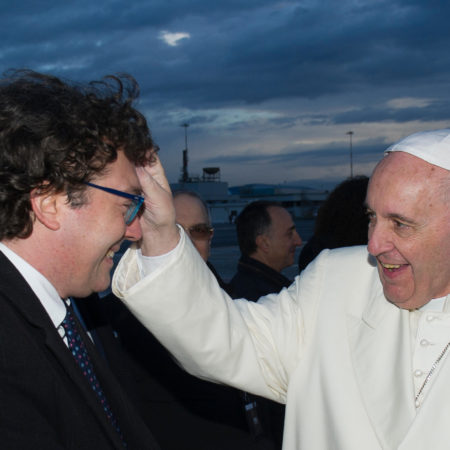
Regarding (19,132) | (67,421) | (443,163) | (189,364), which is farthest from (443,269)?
(19,132)

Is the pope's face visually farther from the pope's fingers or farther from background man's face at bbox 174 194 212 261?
background man's face at bbox 174 194 212 261

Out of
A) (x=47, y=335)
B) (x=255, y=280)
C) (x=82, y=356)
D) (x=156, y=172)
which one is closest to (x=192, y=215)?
(x=255, y=280)

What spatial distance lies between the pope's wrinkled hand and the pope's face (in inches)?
31.8

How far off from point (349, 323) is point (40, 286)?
1246mm

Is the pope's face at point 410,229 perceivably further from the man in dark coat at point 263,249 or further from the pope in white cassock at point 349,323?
the man in dark coat at point 263,249

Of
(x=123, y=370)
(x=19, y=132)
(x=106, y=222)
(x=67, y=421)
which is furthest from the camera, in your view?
(x=123, y=370)

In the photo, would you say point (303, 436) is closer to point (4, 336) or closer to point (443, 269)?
point (443, 269)

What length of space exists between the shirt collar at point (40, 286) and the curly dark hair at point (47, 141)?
71mm

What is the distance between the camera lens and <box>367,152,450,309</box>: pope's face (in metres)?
2.04

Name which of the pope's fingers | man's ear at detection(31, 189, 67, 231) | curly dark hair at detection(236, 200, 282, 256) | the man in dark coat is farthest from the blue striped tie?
curly dark hair at detection(236, 200, 282, 256)

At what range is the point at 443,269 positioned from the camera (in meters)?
2.10

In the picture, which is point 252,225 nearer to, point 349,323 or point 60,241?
point 349,323

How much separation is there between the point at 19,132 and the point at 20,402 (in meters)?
0.86

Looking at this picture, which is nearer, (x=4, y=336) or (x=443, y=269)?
(x=4, y=336)
